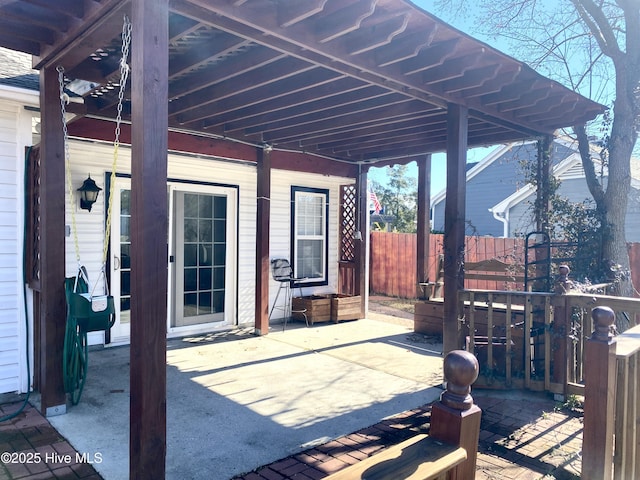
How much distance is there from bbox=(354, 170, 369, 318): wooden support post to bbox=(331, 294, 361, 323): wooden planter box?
0.16m

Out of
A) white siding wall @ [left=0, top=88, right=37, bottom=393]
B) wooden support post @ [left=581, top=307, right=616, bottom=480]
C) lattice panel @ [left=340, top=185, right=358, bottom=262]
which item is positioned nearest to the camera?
wooden support post @ [left=581, top=307, right=616, bottom=480]

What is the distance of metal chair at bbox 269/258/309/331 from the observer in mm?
Answer: 6992

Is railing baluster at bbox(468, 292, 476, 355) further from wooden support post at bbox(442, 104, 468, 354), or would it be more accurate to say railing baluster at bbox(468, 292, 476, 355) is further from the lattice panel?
the lattice panel

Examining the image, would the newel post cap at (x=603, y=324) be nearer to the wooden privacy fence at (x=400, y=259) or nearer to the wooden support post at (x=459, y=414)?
the wooden support post at (x=459, y=414)

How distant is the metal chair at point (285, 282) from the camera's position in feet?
22.9

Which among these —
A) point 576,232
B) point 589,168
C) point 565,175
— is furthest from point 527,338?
point 565,175

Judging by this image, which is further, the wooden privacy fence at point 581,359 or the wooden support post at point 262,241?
the wooden support post at point 262,241

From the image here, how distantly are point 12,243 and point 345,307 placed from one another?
4614 millimetres

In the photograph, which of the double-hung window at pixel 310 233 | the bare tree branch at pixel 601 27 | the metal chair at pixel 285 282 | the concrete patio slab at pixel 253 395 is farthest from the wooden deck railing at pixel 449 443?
the double-hung window at pixel 310 233

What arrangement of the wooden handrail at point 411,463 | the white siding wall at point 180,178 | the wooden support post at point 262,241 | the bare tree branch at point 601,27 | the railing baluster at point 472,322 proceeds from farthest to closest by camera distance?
the wooden support post at point 262,241 → the white siding wall at point 180,178 → the bare tree branch at point 601,27 → the railing baluster at point 472,322 → the wooden handrail at point 411,463

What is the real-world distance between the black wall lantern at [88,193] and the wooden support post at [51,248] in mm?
1533

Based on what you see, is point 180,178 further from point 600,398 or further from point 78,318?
point 600,398

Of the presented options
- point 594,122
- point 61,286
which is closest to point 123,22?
point 61,286

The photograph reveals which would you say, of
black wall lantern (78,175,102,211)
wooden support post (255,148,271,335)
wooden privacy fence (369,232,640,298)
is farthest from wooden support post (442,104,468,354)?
wooden privacy fence (369,232,640,298)
